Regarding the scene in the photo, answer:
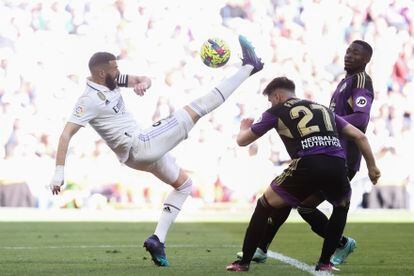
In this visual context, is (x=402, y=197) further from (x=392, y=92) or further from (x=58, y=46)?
(x=58, y=46)

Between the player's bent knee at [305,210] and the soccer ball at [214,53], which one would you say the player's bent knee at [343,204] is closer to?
the player's bent knee at [305,210]

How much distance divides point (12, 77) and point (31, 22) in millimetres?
1475

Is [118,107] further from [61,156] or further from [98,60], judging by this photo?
[61,156]

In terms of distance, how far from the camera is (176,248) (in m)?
10.4

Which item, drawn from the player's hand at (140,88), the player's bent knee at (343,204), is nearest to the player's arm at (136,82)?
the player's hand at (140,88)

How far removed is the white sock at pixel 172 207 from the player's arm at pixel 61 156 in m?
1.06

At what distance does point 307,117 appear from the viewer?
23.7 ft

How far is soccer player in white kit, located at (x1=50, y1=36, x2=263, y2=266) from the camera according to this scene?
8039mm

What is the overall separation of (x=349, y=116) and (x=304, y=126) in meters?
1.07

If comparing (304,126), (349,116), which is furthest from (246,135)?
(349,116)

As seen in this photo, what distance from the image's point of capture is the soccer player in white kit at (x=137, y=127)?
804 cm

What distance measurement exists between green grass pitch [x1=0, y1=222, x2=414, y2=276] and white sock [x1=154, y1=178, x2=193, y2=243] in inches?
14.1

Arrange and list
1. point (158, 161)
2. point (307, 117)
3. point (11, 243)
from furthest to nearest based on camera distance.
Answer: point (11, 243), point (158, 161), point (307, 117)

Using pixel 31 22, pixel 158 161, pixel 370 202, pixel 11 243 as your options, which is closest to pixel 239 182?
pixel 370 202
